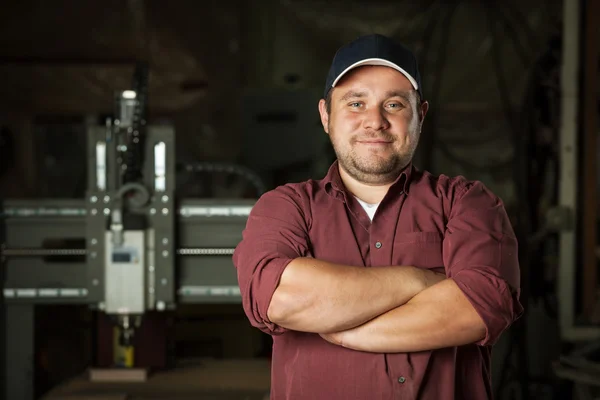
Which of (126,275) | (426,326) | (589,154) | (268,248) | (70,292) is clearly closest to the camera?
(426,326)

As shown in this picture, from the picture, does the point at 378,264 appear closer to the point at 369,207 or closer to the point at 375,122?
the point at 369,207

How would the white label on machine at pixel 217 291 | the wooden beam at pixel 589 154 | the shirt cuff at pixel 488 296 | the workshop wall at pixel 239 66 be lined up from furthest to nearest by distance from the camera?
the workshop wall at pixel 239 66 → the wooden beam at pixel 589 154 → the white label on machine at pixel 217 291 → the shirt cuff at pixel 488 296

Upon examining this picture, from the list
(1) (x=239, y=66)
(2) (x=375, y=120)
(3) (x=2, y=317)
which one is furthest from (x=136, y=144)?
(1) (x=239, y=66)

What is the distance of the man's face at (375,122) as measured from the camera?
1.57 m

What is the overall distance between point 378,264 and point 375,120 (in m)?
0.31

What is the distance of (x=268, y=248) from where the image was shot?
152cm

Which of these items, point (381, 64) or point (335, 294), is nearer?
point (335, 294)

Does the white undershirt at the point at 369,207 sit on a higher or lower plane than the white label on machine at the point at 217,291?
higher

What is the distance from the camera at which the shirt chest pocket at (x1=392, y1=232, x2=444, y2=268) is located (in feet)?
5.02

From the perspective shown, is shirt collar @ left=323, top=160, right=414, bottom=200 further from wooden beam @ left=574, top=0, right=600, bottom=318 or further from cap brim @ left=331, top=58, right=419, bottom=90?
wooden beam @ left=574, top=0, right=600, bottom=318

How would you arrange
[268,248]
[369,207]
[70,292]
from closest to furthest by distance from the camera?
[268,248] → [369,207] → [70,292]

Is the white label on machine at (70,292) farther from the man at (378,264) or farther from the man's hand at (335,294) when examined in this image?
the man's hand at (335,294)

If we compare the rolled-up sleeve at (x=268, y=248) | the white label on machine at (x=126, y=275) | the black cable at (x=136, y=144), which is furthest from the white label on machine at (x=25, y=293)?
the rolled-up sleeve at (x=268, y=248)

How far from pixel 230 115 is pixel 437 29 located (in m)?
1.28
